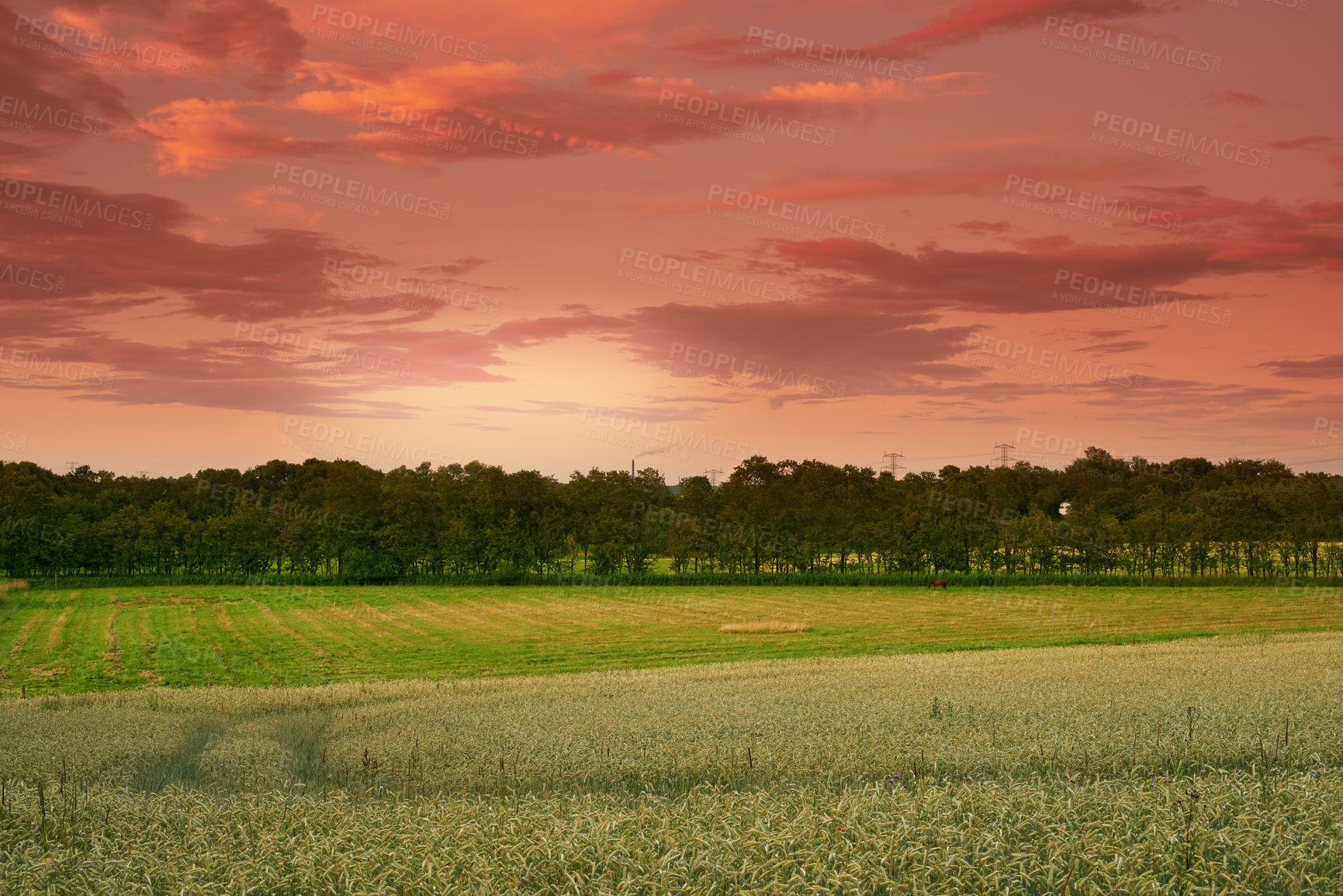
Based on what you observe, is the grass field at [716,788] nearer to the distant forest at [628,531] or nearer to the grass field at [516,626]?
the grass field at [516,626]

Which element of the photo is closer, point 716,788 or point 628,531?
point 716,788

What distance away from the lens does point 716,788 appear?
34.1 feet

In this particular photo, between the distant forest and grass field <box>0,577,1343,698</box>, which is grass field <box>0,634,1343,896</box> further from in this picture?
the distant forest

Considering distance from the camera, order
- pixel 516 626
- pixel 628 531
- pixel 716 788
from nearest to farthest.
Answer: pixel 716 788
pixel 516 626
pixel 628 531

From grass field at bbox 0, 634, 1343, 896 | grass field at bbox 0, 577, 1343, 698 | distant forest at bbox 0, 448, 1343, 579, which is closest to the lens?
grass field at bbox 0, 634, 1343, 896

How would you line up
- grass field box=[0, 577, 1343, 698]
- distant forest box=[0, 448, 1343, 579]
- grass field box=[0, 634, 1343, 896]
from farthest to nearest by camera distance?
1. distant forest box=[0, 448, 1343, 579]
2. grass field box=[0, 577, 1343, 698]
3. grass field box=[0, 634, 1343, 896]

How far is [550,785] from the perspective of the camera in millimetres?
12320

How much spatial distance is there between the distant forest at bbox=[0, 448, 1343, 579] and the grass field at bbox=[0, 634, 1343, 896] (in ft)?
228

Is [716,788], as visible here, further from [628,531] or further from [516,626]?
[628,531]

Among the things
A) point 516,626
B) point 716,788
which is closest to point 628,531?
point 516,626

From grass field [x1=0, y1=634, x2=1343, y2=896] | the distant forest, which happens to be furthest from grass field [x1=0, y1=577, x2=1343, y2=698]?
grass field [x1=0, y1=634, x2=1343, y2=896]

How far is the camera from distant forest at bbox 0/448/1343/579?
87.6 meters

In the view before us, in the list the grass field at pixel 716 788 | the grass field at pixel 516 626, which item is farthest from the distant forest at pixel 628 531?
the grass field at pixel 716 788

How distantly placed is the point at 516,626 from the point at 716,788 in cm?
4346
